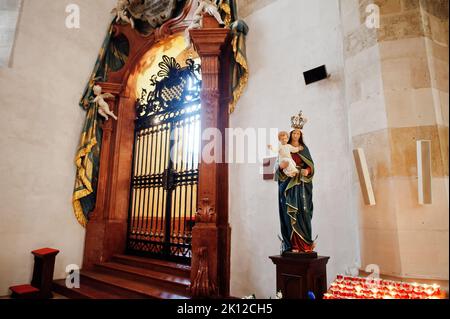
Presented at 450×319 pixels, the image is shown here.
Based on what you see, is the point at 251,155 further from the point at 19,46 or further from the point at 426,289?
the point at 19,46

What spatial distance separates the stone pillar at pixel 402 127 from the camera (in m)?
2.42

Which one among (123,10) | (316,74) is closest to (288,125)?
(316,74)

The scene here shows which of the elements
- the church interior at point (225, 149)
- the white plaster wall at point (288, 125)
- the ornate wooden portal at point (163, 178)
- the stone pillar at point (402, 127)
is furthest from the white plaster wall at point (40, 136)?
the stone pillar at point (402, 127)

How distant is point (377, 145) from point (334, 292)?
51.1 inches

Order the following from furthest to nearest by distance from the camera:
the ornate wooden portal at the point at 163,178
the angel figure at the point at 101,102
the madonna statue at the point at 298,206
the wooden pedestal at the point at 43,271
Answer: the angel figure at the point at 101,102 → the wooden pedestal at the point at 43,271 → the ornate wooden portal at the point at 163,178 → the madonna statue at the point at 298,206

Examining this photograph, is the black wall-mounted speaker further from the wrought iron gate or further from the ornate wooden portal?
the wrought iron gate

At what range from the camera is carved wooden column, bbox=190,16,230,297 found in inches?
148

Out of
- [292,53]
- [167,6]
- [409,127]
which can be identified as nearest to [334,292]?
[409,127]

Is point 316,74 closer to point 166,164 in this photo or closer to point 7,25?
point 166,164

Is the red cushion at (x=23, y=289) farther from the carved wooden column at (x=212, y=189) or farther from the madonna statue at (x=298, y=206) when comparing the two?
the madonna statue at (x=298, y=206)

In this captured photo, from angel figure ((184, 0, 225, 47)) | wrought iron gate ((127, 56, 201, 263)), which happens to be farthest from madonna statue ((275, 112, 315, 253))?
angel figure ((184, 0, 225, 47))

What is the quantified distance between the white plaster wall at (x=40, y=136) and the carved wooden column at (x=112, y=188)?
0.36 metres

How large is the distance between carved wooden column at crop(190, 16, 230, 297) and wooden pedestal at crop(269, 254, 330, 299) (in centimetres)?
125

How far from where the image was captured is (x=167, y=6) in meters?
5.31
